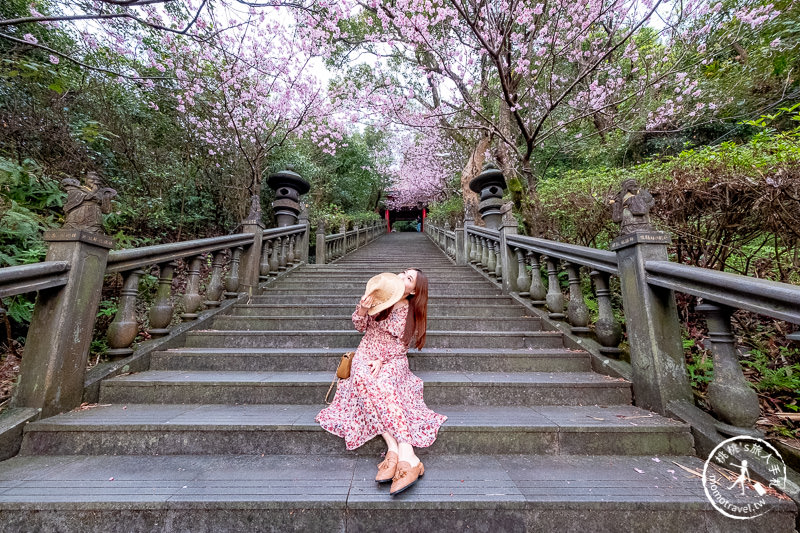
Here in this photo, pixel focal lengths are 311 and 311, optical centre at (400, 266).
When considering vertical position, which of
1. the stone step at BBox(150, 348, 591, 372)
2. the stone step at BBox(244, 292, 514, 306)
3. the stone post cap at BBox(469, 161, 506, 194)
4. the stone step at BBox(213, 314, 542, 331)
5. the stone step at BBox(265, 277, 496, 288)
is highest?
the stone post cap at BBox(469, 161, 506, 194)

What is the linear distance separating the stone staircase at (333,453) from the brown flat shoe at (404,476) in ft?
0.16

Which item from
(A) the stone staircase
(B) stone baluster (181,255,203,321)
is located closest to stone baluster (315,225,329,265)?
(B) stone baluster (181,255,203,321)

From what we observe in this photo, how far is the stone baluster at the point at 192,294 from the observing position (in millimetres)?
3424

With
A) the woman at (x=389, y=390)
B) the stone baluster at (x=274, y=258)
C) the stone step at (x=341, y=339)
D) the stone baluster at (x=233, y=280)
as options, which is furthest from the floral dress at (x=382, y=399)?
the stone baluster at (x=274, y=258)

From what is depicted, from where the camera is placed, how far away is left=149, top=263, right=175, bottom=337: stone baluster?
3043 mm

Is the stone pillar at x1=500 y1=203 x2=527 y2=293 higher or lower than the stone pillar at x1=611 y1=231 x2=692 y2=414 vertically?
higher

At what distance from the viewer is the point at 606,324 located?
8.84 ft

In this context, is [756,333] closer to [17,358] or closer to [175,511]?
[175,511]

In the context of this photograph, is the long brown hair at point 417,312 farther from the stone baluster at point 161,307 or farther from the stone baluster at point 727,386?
the stone baluster at point 161,307

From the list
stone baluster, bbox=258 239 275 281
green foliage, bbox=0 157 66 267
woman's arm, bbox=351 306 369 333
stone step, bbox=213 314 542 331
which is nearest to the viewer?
woman's arm, bbox=351 306 369 333

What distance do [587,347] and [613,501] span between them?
1584 millimetres

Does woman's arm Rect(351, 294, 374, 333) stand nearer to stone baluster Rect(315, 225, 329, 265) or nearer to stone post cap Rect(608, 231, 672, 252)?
stone post cap Rect(608, 231, 672, 252)

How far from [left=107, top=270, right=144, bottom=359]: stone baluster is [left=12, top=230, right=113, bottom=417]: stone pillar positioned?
0.30 m

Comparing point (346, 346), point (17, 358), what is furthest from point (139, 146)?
point (346, 346)
